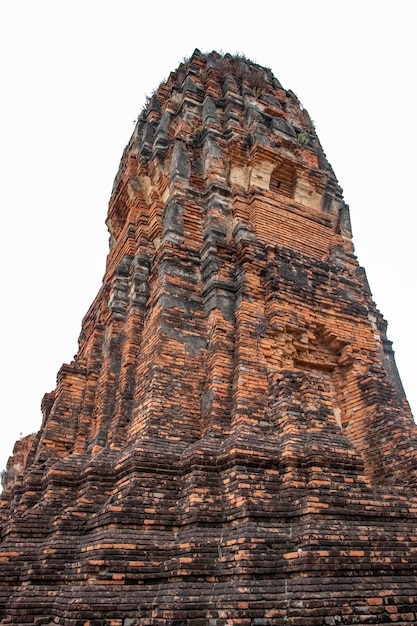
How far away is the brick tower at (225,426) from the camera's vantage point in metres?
5.29

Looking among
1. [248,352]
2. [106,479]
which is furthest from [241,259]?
[106,479]

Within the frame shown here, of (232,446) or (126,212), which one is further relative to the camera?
(126,212)

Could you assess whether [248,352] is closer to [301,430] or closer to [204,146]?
[301,430]

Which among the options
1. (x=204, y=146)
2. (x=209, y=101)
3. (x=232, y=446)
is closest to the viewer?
(x=232, y=446)

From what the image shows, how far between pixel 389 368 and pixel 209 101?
8.94 m

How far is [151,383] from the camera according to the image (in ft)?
25.4

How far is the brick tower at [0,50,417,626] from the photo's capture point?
5289 mm

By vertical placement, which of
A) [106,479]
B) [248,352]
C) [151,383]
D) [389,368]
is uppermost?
[389,368]

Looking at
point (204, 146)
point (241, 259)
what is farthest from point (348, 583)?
point (204, 146)

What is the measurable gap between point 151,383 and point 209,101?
9269 millimetres

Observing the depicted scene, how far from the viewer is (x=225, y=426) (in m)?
7.35

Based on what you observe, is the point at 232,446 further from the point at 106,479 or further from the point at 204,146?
the point at 204,146

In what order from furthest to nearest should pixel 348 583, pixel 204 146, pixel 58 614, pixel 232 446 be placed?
pixel 204 146, pixel 232 446, pixel 58 614, pixel 348 583

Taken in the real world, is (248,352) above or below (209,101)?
below
